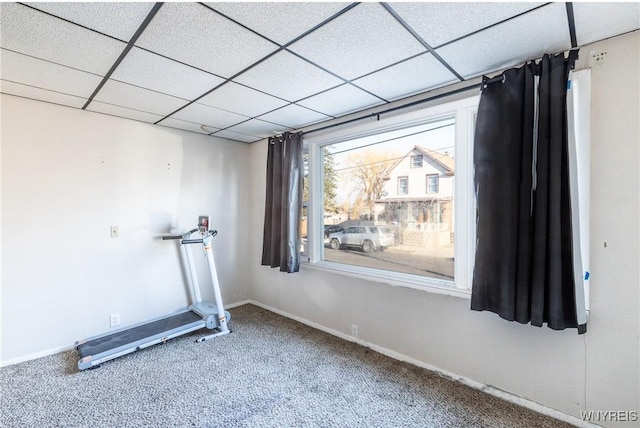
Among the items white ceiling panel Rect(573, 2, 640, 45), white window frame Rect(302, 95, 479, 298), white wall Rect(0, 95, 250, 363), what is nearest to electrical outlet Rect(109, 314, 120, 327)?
white wall Rect(0, 95, 250, 363)

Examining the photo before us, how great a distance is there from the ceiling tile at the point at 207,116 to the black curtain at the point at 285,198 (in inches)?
22.4

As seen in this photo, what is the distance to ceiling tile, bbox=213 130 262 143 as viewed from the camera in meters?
3.64

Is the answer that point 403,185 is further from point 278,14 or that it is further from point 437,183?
point 278,14

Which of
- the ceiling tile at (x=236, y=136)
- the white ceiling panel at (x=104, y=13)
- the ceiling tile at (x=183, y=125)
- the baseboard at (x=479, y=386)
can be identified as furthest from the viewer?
the ceiling tile at (x=236, y=136)

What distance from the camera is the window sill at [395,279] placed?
2.29 m

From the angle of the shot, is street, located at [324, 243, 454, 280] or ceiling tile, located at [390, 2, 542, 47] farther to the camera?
street, located at [324, 243, 454, 280]

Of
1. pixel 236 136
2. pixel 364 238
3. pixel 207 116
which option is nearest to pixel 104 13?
pixel 207 116

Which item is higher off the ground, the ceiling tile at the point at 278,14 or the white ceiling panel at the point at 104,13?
the ceiling tile at the point at 278,14

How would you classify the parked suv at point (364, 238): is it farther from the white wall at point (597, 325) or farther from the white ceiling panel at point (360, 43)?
the white ceiling panel at point (360, 43)

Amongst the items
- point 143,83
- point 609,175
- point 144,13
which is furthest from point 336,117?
point 609,175

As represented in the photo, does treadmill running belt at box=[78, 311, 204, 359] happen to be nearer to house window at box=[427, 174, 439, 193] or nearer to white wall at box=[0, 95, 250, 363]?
white wall at box=[0, 95, 250, 363]

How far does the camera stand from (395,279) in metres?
2.62

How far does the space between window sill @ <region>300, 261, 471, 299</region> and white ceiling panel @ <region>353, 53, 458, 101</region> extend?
5.04 ft

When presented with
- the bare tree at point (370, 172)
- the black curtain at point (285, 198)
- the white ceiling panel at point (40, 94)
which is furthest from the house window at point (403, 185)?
the white ceiling panel at point (40, 94)
